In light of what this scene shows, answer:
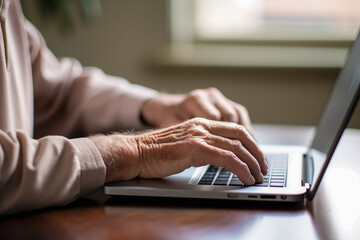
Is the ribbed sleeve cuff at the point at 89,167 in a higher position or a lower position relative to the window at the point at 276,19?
higher

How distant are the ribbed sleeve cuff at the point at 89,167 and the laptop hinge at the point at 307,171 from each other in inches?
11.6

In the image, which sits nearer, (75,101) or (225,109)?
(225,109)

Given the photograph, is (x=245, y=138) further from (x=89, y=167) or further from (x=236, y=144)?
(x=89, y=167)

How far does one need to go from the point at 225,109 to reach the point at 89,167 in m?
0.42

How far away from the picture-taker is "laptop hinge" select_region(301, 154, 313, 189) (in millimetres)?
811

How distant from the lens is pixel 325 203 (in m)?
0.77

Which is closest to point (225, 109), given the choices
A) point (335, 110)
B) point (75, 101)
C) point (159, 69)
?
point (335, 110)

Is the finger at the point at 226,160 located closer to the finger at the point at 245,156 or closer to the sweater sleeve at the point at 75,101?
the finger at the point at 245,156

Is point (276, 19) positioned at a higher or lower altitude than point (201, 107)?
lower

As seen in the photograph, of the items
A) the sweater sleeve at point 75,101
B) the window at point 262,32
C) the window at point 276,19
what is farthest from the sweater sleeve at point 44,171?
the window at point 276,19

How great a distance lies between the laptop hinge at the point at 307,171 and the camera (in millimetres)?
811

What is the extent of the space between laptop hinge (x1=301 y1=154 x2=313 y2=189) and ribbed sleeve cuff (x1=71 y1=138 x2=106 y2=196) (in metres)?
0.29

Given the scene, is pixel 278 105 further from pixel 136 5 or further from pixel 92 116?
pixel 92 116

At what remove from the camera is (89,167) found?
0.75 metres
